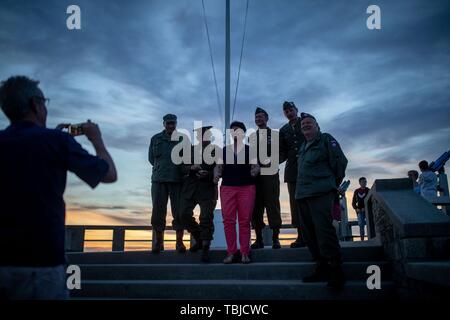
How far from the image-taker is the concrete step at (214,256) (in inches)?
179

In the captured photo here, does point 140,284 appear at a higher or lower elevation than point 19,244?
lower

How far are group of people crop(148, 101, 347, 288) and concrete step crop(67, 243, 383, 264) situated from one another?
0.55 ft

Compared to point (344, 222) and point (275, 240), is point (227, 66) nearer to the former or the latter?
point (275, 240)

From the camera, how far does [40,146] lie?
1675mm

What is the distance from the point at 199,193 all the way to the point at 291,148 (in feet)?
5.29

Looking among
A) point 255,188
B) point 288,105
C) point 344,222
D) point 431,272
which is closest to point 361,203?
point 344,222

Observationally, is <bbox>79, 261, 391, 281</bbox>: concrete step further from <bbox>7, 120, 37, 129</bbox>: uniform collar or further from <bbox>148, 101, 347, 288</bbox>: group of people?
<bbox>7, 120, 37, 129</bbox>: uniform collar

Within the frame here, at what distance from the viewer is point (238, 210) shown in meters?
4.66

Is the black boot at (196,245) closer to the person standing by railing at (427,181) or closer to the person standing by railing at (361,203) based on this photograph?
the person standing by railing at (427,181)

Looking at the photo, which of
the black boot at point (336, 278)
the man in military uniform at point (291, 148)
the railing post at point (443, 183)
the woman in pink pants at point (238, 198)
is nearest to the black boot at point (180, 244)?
the woman in pink pants at point (238, 198)

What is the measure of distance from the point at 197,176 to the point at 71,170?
11.3 feet

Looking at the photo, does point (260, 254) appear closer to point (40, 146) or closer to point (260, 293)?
point (260, 293)
